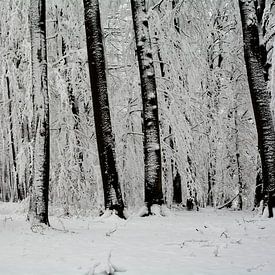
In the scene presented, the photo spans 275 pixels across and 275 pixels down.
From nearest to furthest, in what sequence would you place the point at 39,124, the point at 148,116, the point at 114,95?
the point at 39,124, the point at 148,116, the point at 114,95

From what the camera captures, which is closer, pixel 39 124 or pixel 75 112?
pixel 39 124

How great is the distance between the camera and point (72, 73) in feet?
39.9

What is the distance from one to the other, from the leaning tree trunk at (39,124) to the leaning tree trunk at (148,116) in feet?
9.11

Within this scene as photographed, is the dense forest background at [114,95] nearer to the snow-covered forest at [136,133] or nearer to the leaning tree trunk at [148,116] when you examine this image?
the snow-covered forest at [136,133]

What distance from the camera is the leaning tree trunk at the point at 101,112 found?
895cm

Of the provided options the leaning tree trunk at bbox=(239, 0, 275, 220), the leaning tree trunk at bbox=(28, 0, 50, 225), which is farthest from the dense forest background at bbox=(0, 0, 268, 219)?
the leaning tree trunk at bbox=(239, 0, 275, 220)

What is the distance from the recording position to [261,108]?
8.21 meters

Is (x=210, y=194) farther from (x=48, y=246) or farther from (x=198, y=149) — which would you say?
(x=48, y=246)

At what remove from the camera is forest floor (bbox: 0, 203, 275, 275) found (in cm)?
398

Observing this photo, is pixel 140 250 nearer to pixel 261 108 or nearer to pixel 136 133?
pixel 261 108

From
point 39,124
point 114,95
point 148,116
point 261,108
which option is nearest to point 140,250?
point 39,124

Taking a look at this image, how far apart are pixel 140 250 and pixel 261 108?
4.29 metres

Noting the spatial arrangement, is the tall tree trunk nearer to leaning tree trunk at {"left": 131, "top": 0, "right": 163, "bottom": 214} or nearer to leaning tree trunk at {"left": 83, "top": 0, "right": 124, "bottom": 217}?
leaning tree trunk at {"left": 131, "top": 0, "right": 163, "bottom": 214}

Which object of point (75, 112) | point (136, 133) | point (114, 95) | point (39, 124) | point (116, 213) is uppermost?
point (114, 95)
